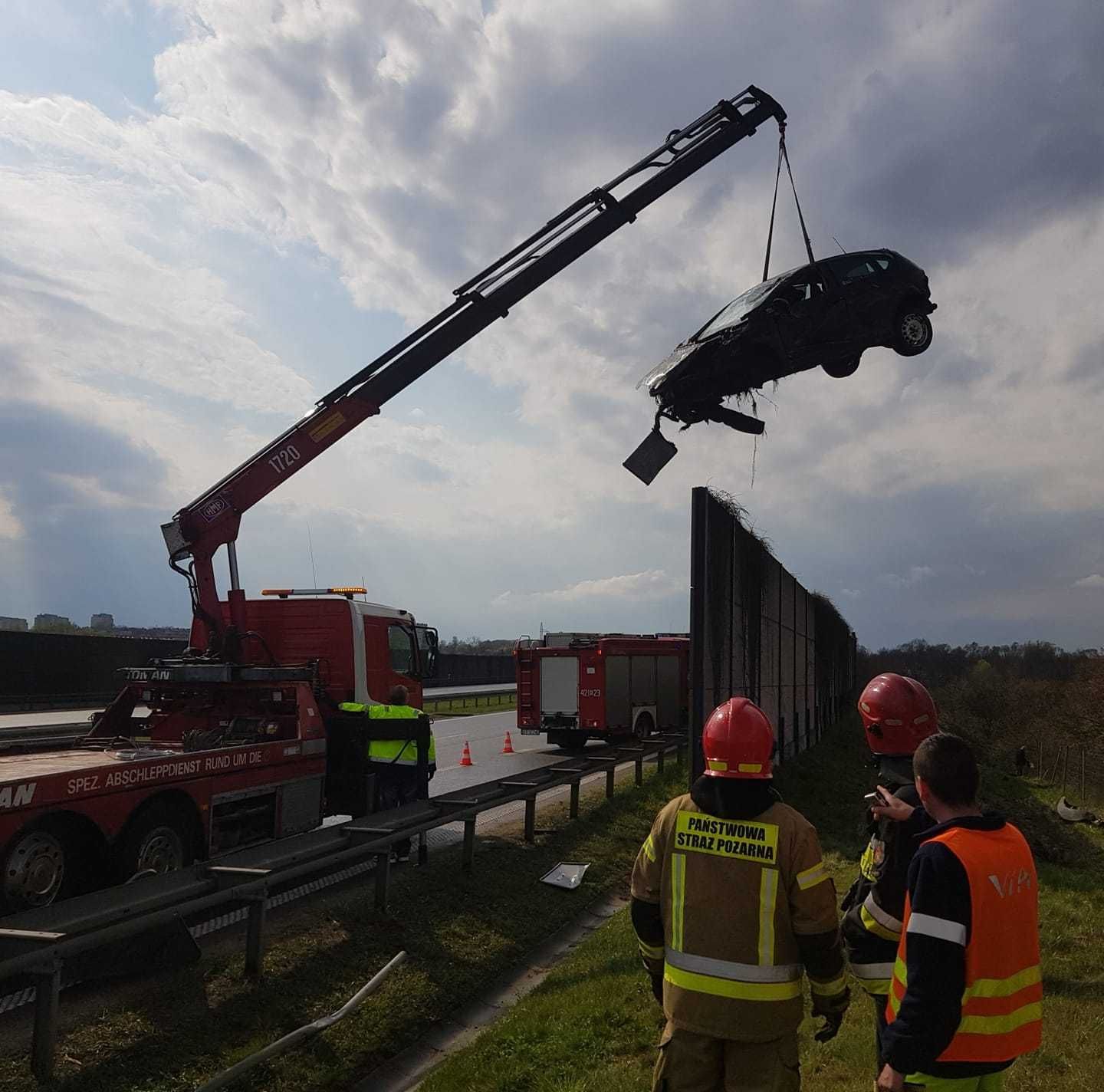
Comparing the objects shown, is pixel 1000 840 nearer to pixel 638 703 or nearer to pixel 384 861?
pixel 384 861

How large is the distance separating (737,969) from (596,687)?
1726 centimetres

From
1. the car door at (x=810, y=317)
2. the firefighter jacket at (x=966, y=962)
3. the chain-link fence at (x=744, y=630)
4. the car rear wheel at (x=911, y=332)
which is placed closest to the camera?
the firefighter jacket at (x=966, y=962)

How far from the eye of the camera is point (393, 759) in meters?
10.5

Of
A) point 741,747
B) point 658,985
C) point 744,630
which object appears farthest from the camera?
point 744,630

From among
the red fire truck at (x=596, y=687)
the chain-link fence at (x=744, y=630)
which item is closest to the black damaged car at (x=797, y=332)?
the chain-link fence at (x=744, y=630)

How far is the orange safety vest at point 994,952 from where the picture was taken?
2.64 metres

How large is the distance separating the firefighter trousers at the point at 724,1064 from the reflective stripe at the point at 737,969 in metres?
0.20

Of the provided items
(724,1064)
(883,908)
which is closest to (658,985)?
(724,1064)

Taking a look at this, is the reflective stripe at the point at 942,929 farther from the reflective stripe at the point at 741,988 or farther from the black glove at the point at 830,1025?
the black glove at the point at 830,1025

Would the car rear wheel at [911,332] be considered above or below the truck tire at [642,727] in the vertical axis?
above

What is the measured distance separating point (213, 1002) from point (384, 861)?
6.68 ft

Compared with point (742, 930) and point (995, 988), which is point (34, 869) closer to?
point (742, 930)

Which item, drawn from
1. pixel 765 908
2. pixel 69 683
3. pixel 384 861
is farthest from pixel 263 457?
pixel 69 683

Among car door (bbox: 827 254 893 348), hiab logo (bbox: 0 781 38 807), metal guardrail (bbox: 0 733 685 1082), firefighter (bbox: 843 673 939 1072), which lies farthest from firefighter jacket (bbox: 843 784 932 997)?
car door (bbox: 827 254 893 348)
